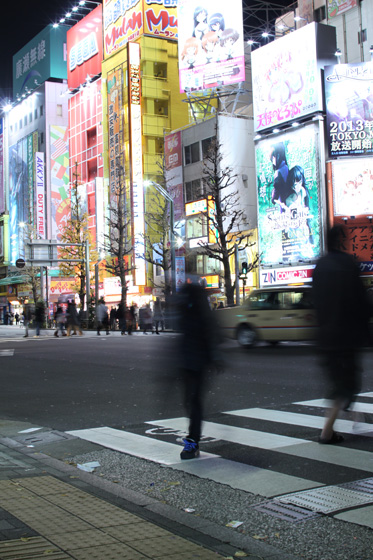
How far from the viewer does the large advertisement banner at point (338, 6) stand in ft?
153

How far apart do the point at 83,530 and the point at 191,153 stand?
49.9m

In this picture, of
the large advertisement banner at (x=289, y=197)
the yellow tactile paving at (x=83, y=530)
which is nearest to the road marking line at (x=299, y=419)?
the yellow tactile paving at (x=83, y=530)

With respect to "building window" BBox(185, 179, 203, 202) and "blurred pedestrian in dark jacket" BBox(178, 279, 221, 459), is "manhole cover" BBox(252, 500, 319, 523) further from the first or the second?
"building window" BBox(185, 179, 203, 202)

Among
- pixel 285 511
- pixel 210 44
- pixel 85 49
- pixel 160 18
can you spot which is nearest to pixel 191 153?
pixel 210 44

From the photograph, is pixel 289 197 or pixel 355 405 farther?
pixel 289 197

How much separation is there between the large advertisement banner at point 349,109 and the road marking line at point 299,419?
112 feet

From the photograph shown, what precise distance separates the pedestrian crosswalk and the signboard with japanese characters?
3313 inches

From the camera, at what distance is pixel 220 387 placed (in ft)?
34.9

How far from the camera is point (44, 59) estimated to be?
86625mm

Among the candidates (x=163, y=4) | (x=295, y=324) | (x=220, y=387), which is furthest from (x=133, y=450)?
(x=163, y=4)

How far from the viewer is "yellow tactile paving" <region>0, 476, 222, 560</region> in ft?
11.4

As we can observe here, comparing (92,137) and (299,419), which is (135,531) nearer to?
(299,419)

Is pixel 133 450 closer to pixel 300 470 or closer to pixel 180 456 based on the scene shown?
pixel 180 456

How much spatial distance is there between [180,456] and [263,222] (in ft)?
127
